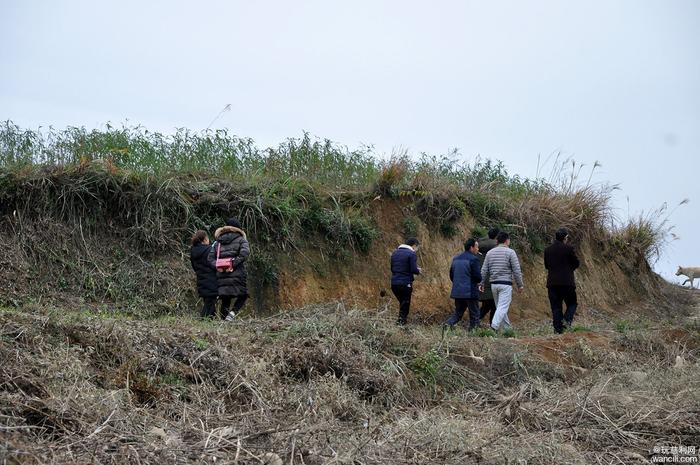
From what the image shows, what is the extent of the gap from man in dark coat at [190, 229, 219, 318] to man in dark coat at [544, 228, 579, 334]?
207 inches

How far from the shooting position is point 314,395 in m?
9.55

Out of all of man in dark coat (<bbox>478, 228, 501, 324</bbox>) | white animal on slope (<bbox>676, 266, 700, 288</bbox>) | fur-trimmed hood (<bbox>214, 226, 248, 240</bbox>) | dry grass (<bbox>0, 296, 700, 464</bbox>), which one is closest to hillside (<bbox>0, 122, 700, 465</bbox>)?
dry grass (<bbox>0, 296, 700, 464</bbox>)

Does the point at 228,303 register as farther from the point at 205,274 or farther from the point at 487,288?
the point at 487,288

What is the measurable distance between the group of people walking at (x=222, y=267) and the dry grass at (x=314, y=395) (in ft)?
5.56

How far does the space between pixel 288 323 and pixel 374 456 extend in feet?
14.1

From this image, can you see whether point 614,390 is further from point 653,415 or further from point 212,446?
point 212,446

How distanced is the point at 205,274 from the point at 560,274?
5.57 m

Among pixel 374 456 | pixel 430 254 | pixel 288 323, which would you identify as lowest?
pixel 374 456

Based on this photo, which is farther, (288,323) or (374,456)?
(288,323)

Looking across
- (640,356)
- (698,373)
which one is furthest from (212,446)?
(640,356)

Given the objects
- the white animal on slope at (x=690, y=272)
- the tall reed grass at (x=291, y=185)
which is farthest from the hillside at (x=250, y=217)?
the white animal on slope at (x=690, y=272)

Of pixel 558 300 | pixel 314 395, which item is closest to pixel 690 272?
pixel 558 300

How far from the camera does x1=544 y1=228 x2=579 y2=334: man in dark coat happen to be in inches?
596

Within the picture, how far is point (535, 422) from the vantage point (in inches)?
380
